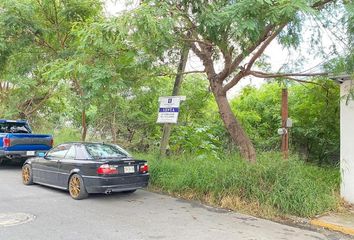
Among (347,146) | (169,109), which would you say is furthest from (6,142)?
(347,146)

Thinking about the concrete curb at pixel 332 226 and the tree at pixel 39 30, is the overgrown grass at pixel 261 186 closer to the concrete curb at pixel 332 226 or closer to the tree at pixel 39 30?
the concrete curb at pixel 332 226

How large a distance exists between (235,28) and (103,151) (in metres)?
4.91

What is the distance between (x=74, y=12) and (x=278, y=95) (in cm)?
778

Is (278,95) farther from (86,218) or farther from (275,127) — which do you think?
(86,218)

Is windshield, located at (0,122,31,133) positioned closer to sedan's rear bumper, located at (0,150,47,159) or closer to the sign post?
sedan's rear bumper, located at (0,150,47,159)

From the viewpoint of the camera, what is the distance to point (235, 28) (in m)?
6.39

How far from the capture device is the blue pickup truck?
13602 mm

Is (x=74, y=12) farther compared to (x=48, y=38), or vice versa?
(x=48, y=38)

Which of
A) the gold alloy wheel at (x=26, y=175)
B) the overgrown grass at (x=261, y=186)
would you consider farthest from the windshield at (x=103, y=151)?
the gold alloy wheel at (x=26, y=175)

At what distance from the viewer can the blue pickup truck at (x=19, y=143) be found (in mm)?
13602

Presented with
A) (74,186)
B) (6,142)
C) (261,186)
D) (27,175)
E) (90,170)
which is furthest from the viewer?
(6,142)

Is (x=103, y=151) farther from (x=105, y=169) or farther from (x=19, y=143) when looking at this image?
(x=19, y=143)

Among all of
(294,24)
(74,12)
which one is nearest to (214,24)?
(294,24)

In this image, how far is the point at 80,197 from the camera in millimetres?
8992
